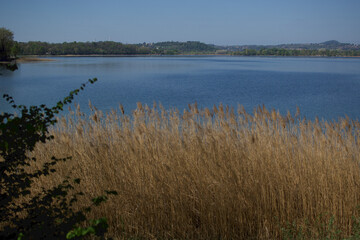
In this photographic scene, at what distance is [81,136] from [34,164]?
852 millimetres

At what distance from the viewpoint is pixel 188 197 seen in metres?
4.53

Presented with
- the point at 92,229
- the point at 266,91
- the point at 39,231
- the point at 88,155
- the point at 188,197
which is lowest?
the point at 266,91

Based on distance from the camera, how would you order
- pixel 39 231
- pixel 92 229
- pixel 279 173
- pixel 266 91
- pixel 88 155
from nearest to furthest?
pixel 92 229 < pixel 39 231 < pixel 279 173 < pixel 88 155 < pixel 266 91

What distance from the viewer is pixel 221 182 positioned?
4.45 metres

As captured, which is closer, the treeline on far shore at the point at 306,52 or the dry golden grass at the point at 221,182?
the dry golden grass at the point at 221,182

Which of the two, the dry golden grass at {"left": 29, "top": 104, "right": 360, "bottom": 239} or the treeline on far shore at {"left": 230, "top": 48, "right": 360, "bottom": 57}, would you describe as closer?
the dry golden grass at {"left": 29, "top": 104, "right": 360, "bottom": 239}

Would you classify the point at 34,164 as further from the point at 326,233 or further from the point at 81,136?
the point at 326,233

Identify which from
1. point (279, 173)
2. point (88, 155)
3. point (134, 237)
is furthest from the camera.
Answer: point (88, 155)

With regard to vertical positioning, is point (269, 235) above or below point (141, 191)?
below

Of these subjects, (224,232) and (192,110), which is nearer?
(224,232)

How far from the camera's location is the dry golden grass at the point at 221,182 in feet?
14.5

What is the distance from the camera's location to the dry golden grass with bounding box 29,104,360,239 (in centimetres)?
443

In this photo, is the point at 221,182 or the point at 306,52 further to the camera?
the point at 306,52

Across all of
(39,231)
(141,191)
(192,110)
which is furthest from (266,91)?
(39,231)
